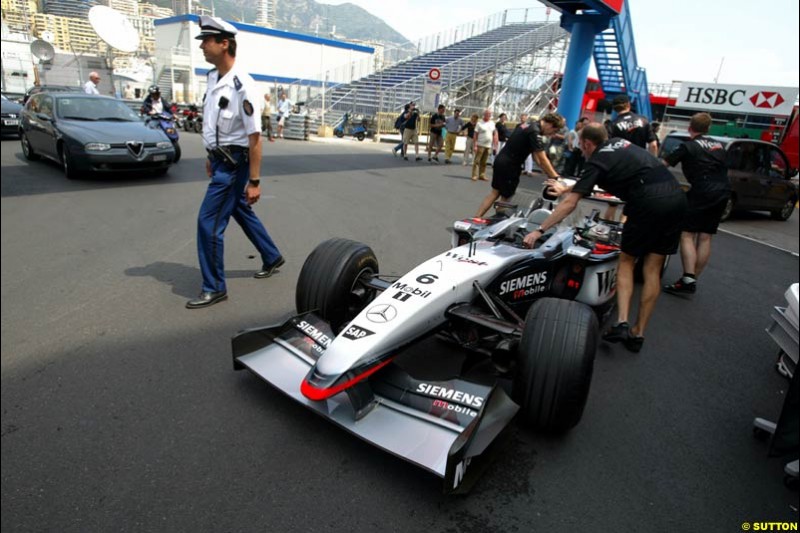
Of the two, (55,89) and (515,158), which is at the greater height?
(55,89)

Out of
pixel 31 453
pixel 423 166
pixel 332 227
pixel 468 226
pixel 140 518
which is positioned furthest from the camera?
pixel 423 166

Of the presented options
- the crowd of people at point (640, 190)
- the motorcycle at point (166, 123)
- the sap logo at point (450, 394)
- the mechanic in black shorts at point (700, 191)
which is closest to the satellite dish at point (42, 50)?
the sap logo at point (450, 394)

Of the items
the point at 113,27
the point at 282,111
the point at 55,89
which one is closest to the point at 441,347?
the point at 113,27

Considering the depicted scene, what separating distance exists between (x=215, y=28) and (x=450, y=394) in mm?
2741

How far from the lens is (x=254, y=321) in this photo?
375 cm

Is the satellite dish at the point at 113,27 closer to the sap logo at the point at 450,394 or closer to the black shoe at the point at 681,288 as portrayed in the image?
the sap logo at the point at 450,394

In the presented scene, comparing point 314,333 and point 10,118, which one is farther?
point 10,118

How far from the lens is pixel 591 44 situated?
13188 millimetres

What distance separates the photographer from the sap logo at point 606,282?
3954mm

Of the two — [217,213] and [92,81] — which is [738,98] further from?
[92,81]

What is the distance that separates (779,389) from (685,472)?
1.60m

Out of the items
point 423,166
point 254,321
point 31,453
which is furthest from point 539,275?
point 423,166

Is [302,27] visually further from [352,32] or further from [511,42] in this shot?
[511,42]

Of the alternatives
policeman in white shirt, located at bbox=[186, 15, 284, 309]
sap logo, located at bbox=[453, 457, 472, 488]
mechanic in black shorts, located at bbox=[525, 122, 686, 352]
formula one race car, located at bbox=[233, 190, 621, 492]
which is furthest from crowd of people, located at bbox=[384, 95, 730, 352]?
policeman in white shirt, located at bbox=[186, 15, 284, 309]
